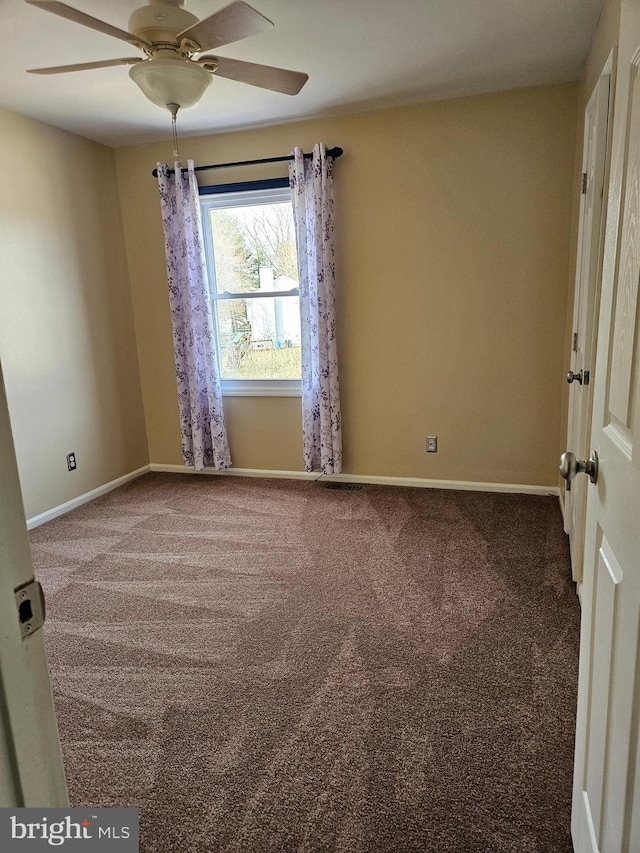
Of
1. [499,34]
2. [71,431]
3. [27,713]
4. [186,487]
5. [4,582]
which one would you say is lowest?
[186,487]

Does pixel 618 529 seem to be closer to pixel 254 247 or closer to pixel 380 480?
pixel 380 480

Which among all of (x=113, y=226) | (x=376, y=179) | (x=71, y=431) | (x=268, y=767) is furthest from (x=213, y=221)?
(x=268, y=767)

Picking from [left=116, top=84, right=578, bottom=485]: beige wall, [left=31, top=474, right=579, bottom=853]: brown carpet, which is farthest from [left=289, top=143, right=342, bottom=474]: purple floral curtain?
[left=31, top=474, right=579, bottom=853]: brown carpet

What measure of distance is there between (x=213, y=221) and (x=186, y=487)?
6.69 ft

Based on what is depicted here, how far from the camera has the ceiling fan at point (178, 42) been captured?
182 centimetres

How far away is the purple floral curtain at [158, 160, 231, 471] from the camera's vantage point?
13.0ft

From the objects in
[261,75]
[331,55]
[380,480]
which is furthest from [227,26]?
[380,480]

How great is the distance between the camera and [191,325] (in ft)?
13.5

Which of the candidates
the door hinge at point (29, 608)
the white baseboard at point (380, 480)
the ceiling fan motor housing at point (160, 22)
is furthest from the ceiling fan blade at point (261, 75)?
the white baseboard at point (380, 480)

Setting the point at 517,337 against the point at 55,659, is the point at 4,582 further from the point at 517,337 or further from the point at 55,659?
the point at 517,337

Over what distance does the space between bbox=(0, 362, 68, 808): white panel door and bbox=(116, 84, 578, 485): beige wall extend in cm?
338

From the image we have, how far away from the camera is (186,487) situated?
13.8 ft

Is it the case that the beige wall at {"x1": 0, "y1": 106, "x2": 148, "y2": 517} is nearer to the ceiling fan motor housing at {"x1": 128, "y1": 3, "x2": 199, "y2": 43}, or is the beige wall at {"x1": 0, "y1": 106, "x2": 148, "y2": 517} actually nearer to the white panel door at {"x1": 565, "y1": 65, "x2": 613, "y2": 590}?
the ceiling fan motor housing at {"x1": 128, "y1": 3, "x2": 199, "y2": 43}

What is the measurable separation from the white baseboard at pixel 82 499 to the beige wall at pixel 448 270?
4.48 feet
